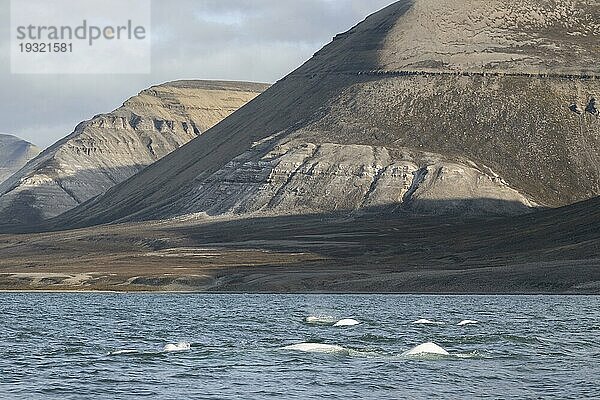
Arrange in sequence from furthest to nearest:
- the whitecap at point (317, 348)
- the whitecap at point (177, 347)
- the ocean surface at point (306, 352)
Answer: the whitecap at point (177, 347) < the whitecap at point (317, 348) < the ocean surface at point (306, 352)

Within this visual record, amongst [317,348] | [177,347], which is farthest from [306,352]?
[177,347]

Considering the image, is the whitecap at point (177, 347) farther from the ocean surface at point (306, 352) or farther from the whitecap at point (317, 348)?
the whitecap at point (317, 348)

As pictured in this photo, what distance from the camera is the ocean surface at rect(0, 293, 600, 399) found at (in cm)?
4497

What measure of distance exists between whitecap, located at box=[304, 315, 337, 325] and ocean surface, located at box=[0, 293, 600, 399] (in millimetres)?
135

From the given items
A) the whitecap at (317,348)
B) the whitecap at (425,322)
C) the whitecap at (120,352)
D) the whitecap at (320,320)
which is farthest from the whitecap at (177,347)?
the whitecap at (425,322)

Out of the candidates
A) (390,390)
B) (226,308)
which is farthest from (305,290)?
(390,390)

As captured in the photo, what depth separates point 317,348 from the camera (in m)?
57.5

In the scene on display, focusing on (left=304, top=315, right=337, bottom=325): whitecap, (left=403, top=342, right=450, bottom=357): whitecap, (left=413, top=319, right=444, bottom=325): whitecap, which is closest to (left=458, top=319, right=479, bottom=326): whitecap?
(left=413, top=319, right=444, bottom=325): whitecap

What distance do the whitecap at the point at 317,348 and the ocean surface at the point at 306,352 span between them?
0.10m

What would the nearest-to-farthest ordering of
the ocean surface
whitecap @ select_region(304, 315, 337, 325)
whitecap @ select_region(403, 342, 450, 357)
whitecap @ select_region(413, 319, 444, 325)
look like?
the ocean surface < whitecap @ select_region(403, 342, 450, 357) < whitecap @ select_region(413, 319, 444, 325) < whitecap @ select_region(304, 315, 337, 325)

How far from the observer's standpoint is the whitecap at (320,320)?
7750 centimetres

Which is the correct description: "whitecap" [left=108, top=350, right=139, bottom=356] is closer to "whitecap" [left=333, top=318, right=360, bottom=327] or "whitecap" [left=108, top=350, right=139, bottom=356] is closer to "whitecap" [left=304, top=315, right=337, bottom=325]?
"whitecap" [left=333, top=318, right=360, bottom=327]

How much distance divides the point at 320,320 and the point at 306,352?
74.2 ft

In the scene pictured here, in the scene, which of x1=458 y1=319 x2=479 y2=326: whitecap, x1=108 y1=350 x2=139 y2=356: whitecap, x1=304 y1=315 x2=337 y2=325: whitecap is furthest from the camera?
x1=304 y1=315 x2=337 y2=325: whitecap
